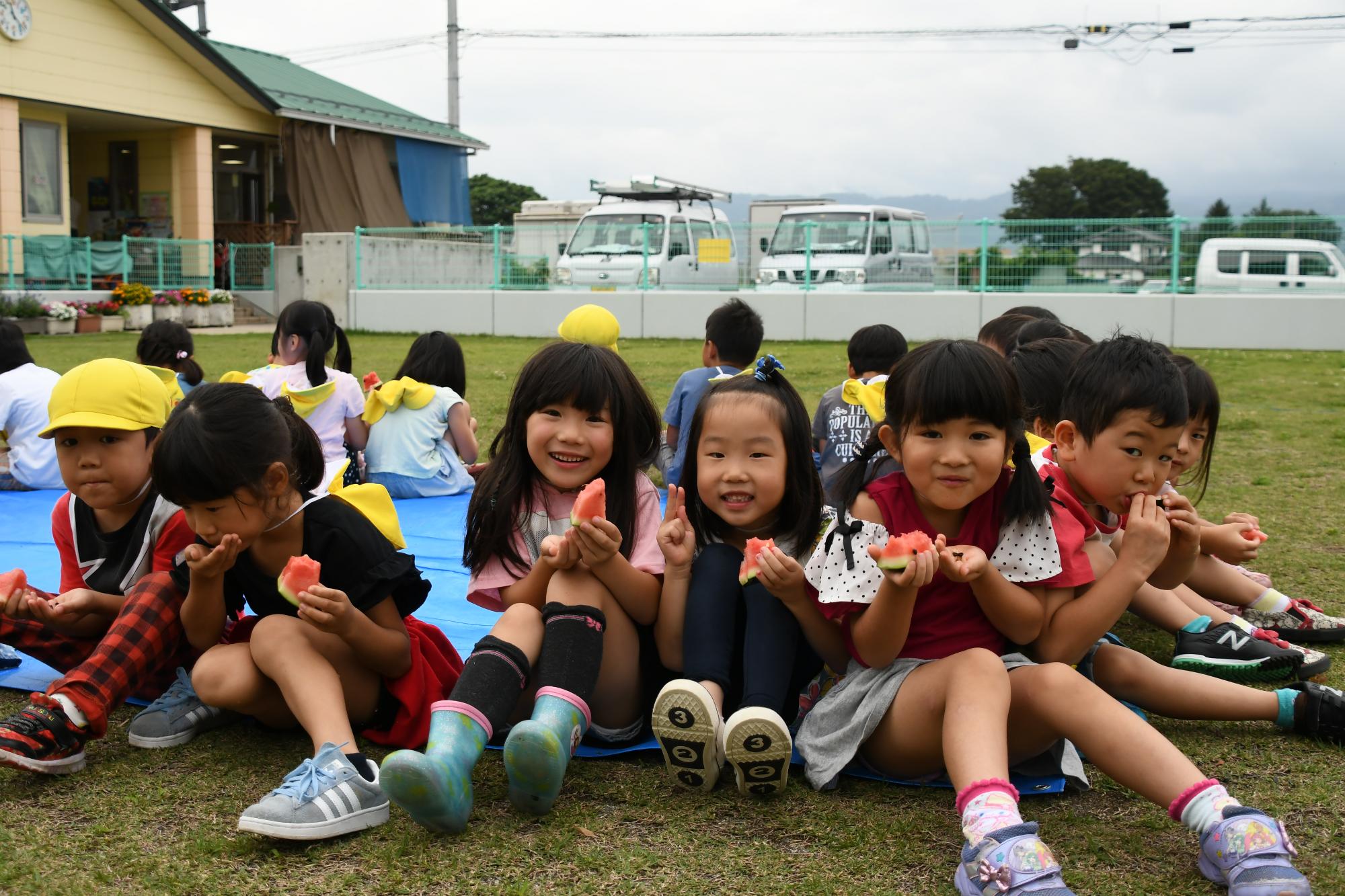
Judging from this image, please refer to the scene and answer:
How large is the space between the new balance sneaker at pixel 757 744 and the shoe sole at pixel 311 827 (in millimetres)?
740

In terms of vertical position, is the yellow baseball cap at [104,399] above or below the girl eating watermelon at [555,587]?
above

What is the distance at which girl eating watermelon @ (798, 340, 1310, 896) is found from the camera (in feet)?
7.04

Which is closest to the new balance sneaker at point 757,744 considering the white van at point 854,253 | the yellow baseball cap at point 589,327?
the yellow baseball cap at point 589,327

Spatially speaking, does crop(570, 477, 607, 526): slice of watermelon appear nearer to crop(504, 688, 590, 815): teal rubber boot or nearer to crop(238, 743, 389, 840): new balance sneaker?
crop(504, 688, 590, 815): teal rubber boot

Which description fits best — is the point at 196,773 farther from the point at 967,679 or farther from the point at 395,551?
the point at 967,679

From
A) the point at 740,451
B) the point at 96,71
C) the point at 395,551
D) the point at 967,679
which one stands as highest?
the point at 96,71

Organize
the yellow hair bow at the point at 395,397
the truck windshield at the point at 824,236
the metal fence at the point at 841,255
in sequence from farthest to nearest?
the truck windshield at the point at 824,236
the metal fence at the point at 841,255
the yellow hair bow at the point at 395,397

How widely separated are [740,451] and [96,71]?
2153 centimetres

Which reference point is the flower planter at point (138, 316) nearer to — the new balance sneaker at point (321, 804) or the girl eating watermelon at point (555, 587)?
the girl eating watermelon at point (555, 587)

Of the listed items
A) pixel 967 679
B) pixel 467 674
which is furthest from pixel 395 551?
pixel 967 679

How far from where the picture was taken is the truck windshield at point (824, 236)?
16.9m

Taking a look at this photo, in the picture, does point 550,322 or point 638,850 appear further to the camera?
point 550,322

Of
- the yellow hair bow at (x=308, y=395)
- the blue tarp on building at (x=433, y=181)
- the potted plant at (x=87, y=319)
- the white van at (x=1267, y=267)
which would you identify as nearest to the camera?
the yellow hair bow at (x=308, y=395)

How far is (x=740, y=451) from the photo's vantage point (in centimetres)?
268
